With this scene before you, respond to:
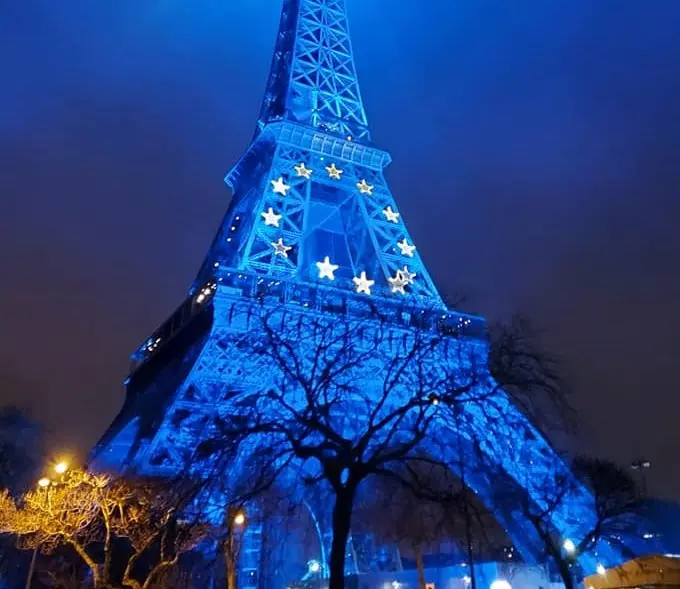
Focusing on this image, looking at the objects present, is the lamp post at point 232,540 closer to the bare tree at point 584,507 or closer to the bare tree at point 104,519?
the bare tree at point 104,519

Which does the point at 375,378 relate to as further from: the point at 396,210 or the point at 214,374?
the point at 396,210

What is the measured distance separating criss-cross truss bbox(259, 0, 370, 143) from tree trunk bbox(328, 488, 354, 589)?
2561 cm

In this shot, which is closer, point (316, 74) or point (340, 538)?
point (340, 538)

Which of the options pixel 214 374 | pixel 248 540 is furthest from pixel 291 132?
pixel 248 540

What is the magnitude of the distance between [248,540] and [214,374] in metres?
6.42

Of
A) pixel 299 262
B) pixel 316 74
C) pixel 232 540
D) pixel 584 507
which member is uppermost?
pixel 316 74

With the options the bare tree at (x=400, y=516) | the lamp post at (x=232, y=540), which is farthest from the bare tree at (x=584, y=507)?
the lamp post at (x=232, y=540)

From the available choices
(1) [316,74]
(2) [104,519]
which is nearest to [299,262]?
(2) [104,519]

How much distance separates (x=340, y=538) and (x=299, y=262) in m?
17.6

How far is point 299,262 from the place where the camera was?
27141 mm

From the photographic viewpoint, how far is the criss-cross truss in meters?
35.9

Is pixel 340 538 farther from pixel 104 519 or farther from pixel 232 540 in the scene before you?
pixel 104 519

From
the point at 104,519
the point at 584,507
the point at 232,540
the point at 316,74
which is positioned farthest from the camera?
the point at 316,74

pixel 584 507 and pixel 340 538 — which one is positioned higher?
pixel 584 507
